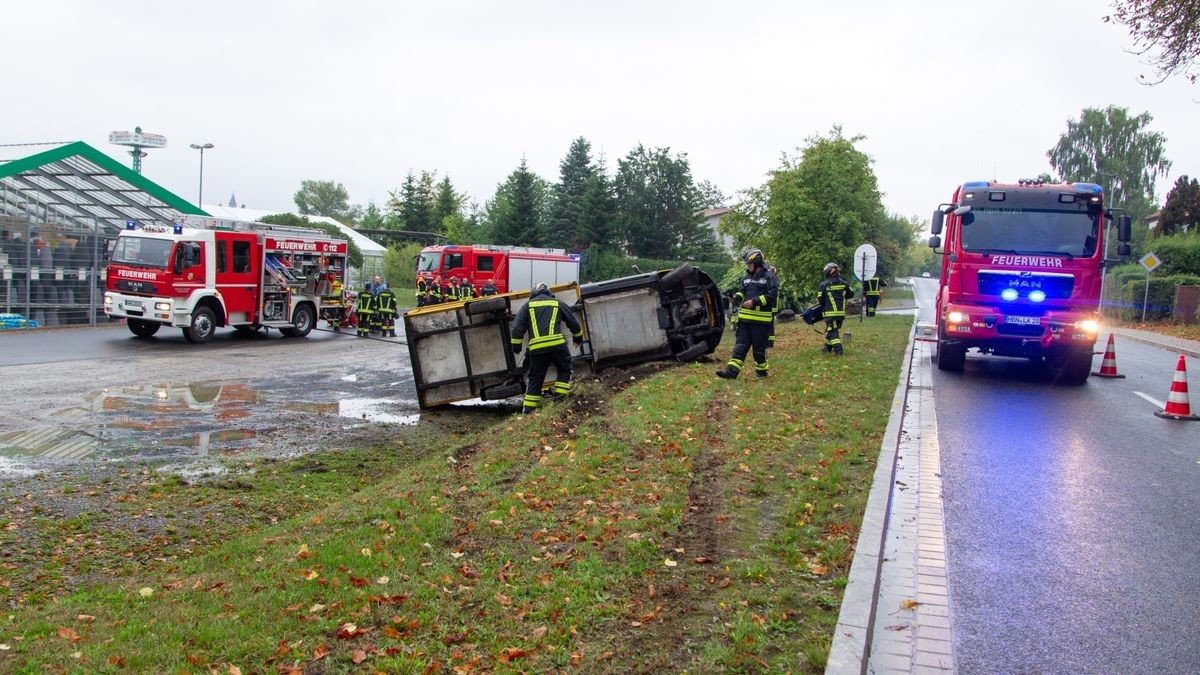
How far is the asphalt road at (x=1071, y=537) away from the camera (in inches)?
166

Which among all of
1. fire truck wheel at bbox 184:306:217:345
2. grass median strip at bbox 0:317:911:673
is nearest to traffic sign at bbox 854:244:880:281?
grass median strip at bbox 0:317:911:673

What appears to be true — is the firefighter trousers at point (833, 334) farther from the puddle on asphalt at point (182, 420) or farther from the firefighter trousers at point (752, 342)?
the puddle on asphalt at point (182, 420)

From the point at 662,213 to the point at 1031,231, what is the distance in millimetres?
57551

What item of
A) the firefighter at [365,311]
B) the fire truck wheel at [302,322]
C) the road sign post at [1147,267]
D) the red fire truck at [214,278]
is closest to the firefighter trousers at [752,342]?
the red fire truck at [214,278]

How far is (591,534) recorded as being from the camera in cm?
547

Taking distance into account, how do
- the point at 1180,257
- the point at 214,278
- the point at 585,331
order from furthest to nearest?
the point at 1180,257, the point at 214,278, the point at 585,331

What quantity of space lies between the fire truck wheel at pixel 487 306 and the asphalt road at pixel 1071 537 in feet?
19.2

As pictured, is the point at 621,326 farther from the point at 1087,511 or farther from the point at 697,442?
the point at 1087,511

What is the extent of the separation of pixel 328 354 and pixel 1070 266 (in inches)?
562

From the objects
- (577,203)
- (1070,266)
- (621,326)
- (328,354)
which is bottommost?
(328,354)

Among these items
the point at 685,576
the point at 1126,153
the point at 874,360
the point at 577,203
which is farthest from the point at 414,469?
the point at 1126,153

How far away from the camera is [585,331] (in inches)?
517

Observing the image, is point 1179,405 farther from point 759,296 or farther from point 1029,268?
point 759,296

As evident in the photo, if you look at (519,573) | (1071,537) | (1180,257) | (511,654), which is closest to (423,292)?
(519,573)
